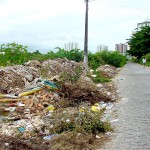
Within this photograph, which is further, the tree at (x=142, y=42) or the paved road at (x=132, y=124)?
the tree at (x=142, y=42)

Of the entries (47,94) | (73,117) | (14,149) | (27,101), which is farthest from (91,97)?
(14,149)

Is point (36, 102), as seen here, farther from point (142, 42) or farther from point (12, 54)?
point (142, 42)

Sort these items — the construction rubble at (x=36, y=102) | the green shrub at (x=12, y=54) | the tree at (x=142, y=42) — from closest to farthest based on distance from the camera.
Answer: the construction rubble at (x=36, y=102), the green shrub at (x=12, y=54), the tree at (x=142, y=42)

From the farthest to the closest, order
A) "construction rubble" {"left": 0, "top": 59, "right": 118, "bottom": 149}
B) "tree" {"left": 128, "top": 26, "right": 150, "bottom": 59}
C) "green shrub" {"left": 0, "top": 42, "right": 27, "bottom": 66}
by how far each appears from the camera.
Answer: "tree" {"left": 128, "top": 26, "right": 150, "bottom": 59}, "green shrub" {"left": 0, "top": 42, "right": 27, "bottom": 66}, "construction rubble" {"left": 0, "top": 59, "right": 118, "bottom": 149}

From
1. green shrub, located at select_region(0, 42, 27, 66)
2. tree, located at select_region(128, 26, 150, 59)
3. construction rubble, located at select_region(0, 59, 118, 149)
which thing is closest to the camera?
construction rubble, located at select_region(0, 59, 118, 149)

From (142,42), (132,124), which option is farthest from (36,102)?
(142,42)

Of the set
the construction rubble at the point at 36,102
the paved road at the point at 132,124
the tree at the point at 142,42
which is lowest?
the paved road at the point at 132,124

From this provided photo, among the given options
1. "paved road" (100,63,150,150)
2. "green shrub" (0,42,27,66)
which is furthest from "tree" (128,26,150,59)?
"paved road" (100,63,150,150)

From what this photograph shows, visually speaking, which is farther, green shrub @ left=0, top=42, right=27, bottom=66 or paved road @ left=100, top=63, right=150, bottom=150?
green shrub @ left=0, top=42, right=27, bottom=66

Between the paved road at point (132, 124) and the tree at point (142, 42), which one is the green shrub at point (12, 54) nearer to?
the paved road at point (132, 124)

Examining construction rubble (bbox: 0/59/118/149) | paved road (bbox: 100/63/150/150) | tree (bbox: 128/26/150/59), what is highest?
tree (bbox: 128/26/150/59)

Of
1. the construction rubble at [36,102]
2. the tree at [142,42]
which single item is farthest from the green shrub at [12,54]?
the tree at [142,42]

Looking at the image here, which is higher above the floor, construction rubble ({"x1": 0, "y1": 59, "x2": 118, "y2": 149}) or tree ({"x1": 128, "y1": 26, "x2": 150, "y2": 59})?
tree ({"x1": 128, "y1": 26, "x2": 150, "y2": 59})

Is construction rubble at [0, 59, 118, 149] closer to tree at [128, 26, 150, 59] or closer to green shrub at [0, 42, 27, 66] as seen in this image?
green shrub at [0, 42, 27, 66]
